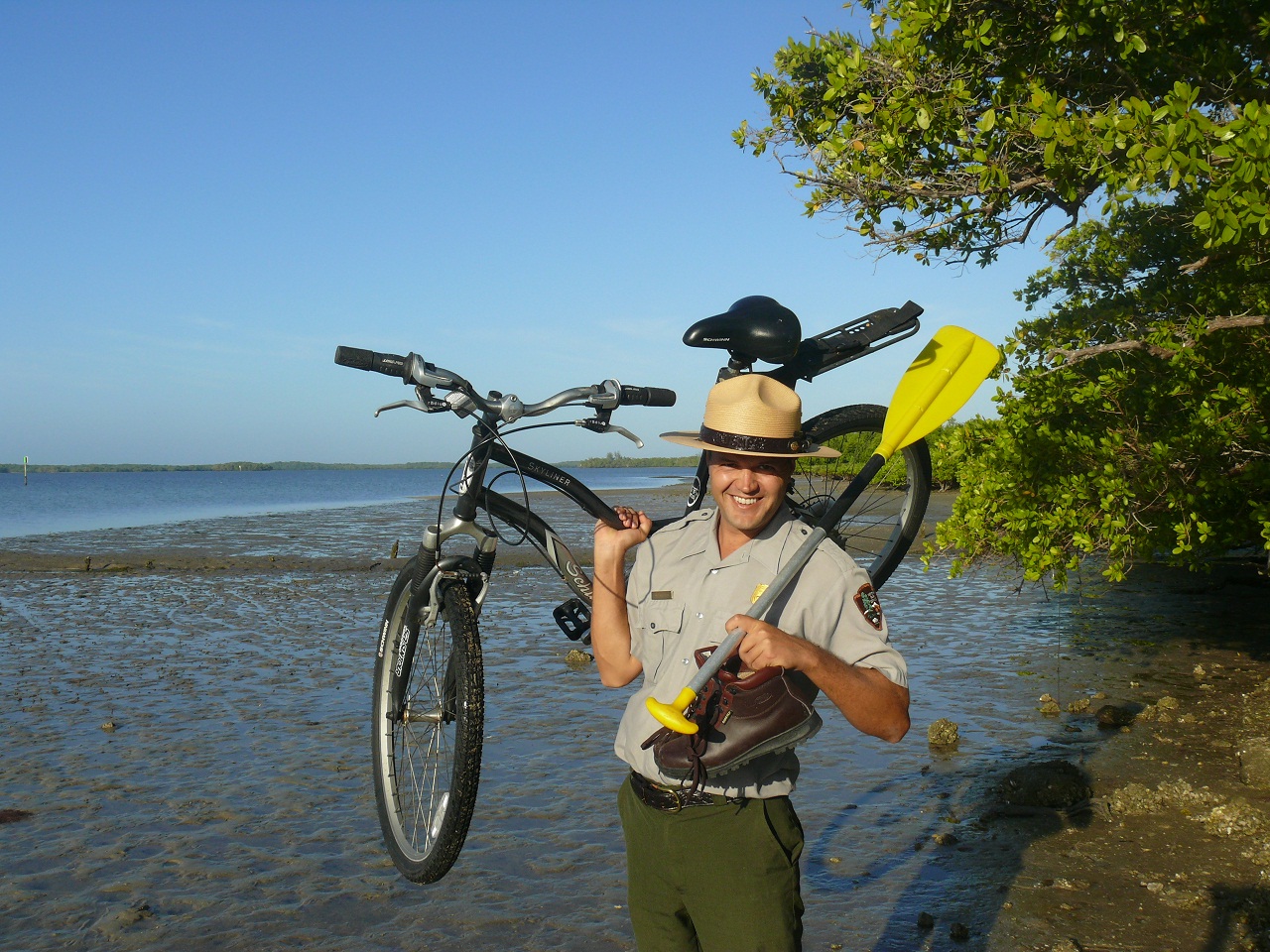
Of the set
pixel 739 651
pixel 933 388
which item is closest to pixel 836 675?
pixel 739 651

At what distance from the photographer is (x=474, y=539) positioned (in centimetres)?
418

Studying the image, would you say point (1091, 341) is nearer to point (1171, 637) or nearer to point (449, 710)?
point (1171, 637)

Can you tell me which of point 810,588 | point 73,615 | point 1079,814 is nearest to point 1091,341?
point 1079,814

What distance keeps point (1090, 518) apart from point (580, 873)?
4645 millimetres

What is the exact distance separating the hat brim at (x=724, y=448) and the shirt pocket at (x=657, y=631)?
1.55 ft

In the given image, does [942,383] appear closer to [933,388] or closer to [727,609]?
[933,388]

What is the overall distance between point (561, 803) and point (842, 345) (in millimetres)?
3729

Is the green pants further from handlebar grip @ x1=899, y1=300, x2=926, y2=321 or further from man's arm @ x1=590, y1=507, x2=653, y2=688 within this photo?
handlebar grip @ x1=899, y1=300, x2=926, y2=321

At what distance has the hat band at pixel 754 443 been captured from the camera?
2920 millimetres

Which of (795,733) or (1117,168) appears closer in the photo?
(795,733)

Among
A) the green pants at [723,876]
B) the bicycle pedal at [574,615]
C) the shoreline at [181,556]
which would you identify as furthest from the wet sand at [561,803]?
the shoreline at [181,556]

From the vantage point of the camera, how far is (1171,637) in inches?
445

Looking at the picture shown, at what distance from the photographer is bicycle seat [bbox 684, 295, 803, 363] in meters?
4.09

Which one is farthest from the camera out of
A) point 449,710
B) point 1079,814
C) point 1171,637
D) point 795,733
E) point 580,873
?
point 1171,637
